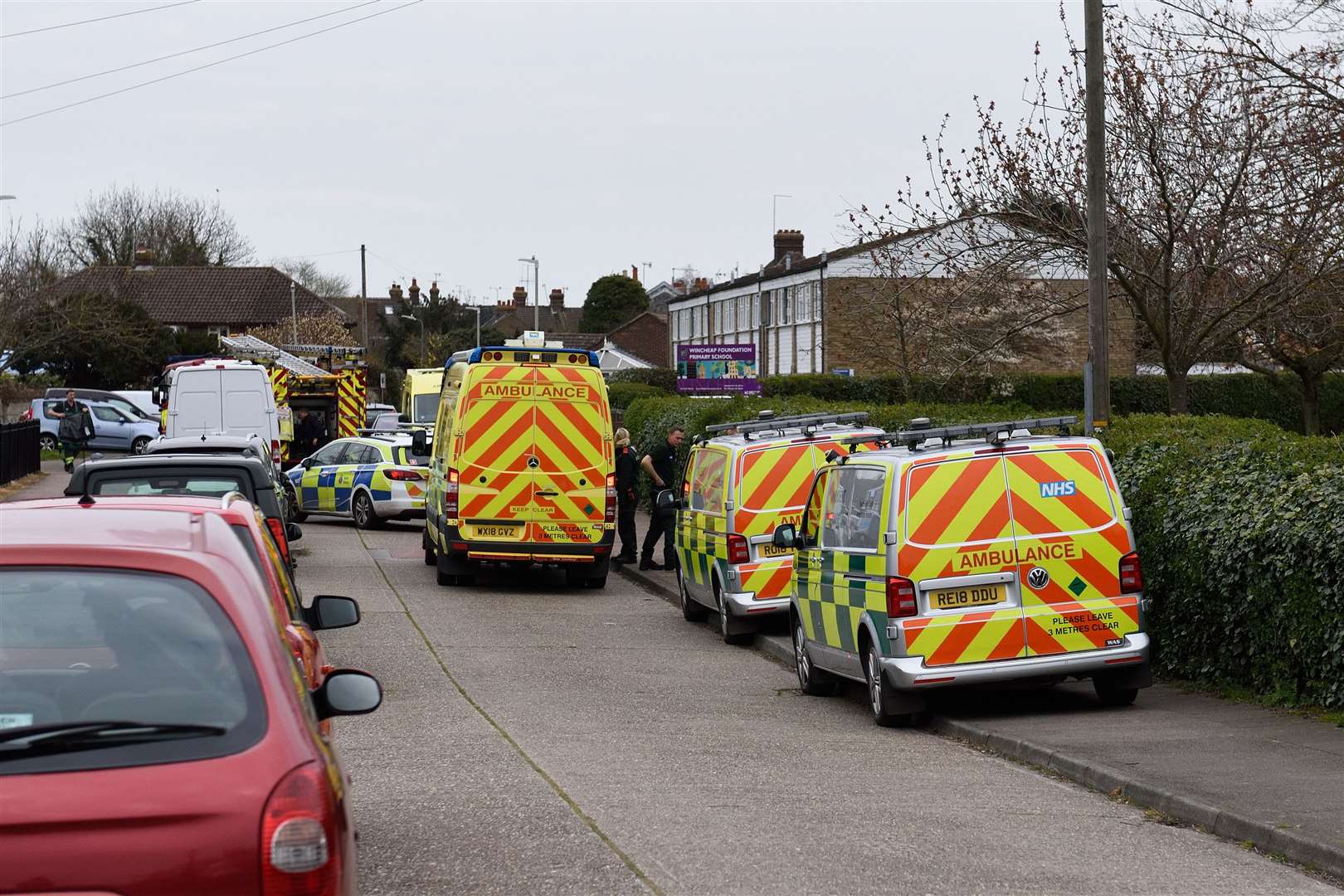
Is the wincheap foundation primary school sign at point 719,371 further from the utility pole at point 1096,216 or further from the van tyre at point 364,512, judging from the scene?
the utility pole at point 1096,216

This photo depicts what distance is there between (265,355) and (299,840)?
127 ft

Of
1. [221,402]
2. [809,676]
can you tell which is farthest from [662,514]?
[221,402]

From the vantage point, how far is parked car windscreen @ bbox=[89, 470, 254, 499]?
11.9 m

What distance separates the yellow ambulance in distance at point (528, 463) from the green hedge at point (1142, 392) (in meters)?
23.5

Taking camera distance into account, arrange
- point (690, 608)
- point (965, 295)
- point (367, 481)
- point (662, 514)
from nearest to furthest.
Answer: point (690, 608)
point (662, 514)
point (965, 295)
point (367, 481)

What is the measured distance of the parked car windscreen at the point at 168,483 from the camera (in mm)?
11945

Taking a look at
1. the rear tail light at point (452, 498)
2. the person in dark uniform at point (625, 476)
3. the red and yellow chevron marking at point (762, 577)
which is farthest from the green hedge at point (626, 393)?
the red and yellow chevron marking at point (762, 577)

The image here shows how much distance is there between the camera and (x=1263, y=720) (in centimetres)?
1019

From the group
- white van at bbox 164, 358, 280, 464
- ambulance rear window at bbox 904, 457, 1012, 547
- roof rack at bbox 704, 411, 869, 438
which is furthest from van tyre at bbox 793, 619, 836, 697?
white van at bbox 164, 358, 280, 464

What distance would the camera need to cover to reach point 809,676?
12633 millimetres

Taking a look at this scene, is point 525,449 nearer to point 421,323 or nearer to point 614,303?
point 421,323

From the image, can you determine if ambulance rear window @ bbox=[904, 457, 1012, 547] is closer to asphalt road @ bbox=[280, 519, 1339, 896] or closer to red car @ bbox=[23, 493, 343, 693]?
asphalt road @ bbox=[280, 519, 1339, 896]

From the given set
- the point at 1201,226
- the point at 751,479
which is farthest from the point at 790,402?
the point at 751,479

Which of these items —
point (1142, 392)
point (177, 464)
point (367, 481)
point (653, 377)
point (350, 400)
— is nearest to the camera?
point (177, 464)
